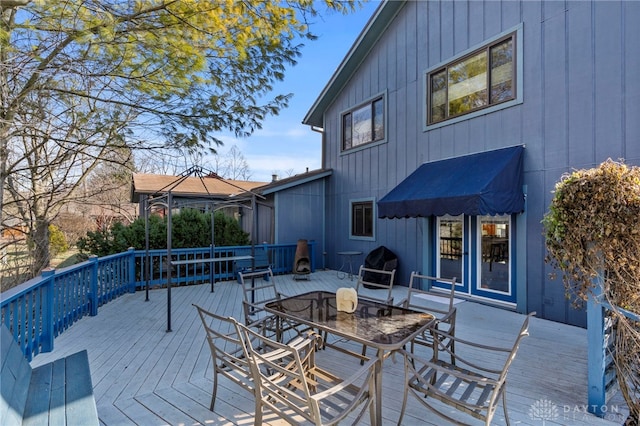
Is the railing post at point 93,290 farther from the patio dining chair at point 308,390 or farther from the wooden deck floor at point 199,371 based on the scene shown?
the patio dining chair at point 308,390

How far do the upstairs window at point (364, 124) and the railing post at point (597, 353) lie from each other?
23.0 ft

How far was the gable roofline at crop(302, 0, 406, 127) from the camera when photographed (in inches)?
349

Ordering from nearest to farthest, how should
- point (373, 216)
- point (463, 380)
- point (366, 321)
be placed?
point (463, 380)
point (366, 321)
point (373, 216)

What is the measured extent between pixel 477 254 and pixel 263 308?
5130 mm

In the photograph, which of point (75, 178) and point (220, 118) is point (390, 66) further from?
point (75, 178)

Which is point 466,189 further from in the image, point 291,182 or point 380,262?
point 291,182

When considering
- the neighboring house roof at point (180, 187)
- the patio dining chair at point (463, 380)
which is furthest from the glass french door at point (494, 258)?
the neighboring house roof at point (180, 187)

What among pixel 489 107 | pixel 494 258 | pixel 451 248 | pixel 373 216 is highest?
pixel 489 107

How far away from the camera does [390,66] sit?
9.05 meters

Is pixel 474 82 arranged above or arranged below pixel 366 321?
above

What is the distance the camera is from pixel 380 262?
8359 mm

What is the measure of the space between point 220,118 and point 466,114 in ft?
17.1

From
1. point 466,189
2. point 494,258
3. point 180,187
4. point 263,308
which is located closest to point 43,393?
point 263,308

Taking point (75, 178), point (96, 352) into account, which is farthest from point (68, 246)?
point (96, 352)
